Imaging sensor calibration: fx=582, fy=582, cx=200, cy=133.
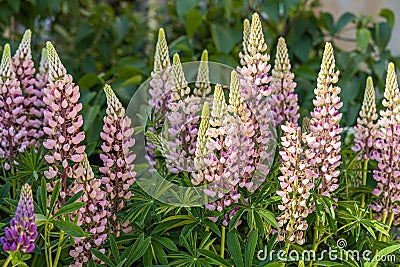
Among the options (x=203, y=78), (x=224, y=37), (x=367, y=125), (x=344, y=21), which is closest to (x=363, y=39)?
(x=344, y=21)

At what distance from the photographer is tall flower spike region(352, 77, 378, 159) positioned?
1079 millimetres

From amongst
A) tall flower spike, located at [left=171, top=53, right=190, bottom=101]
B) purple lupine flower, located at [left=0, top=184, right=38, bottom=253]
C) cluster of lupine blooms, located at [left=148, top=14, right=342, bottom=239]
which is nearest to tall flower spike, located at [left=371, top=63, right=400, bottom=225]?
cluster of lupine blooms, located at [left=148, top=14, right=342, bottom=239]

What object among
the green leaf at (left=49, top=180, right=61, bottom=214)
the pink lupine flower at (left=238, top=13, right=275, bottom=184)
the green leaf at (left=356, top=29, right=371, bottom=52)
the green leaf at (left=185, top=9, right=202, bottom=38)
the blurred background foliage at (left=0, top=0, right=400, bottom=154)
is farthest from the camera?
the green leaf at (left=185, top=9, right=202, bottom=38)

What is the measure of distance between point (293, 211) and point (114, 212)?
300mm

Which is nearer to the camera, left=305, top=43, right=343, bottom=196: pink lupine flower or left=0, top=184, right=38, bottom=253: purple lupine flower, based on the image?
left=0, top=184, right=38, bottom=253: purple lupine flower

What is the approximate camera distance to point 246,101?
0.99 m

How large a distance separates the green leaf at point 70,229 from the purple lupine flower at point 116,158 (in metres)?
0.13

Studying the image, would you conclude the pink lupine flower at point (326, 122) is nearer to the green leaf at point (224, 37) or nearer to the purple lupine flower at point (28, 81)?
the purple lupine flower at point (28, 81)

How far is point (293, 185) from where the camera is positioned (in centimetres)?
89

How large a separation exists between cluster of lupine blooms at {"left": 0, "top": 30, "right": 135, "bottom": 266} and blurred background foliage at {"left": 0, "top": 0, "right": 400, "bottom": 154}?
432 millimetres

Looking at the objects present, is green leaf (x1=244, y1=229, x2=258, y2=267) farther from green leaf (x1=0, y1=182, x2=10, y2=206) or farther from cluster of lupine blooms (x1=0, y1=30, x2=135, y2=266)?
green leaf (x1=0, y1=182, x2=10, y2=206)

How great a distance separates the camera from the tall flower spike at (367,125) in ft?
3.54

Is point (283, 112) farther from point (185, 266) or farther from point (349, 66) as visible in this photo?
point (349, 66)

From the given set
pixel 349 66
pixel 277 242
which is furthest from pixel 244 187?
pixel 349 66
